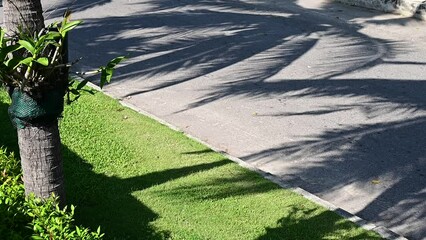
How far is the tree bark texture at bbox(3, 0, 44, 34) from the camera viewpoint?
429 centimetres

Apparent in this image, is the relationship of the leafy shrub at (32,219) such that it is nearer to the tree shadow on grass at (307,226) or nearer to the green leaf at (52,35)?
the green leaf at (52,35)

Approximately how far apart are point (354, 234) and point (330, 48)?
7.15 metres

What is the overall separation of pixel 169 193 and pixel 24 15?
99.2 inches

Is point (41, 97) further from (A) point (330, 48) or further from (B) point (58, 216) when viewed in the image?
(A) point (330, 48)

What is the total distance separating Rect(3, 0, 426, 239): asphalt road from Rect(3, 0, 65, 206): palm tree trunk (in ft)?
9.30

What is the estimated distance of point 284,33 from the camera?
13523 mm

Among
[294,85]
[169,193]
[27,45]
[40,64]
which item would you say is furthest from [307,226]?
[294,85]

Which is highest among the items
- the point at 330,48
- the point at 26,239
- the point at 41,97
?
the point at 41,97

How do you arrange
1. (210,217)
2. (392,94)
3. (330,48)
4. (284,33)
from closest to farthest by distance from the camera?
(210,217)
(392,94)
(330,48)
(284,33)

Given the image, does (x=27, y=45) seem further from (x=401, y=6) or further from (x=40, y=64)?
(x=401, y=6)

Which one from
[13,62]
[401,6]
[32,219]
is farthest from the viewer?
[401,6]

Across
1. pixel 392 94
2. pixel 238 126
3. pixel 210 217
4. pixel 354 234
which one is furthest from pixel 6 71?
pixel 392 94

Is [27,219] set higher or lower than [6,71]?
lower

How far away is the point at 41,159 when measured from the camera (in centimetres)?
447
